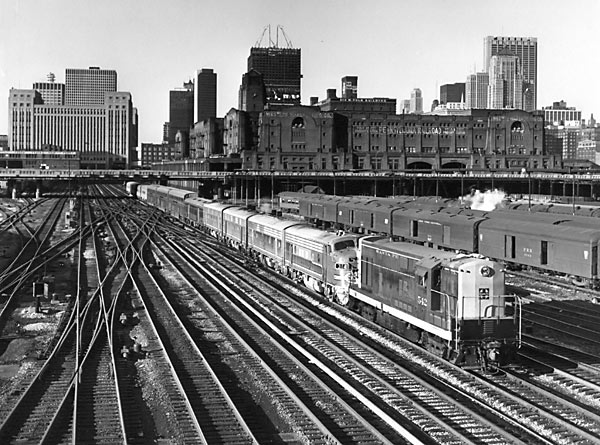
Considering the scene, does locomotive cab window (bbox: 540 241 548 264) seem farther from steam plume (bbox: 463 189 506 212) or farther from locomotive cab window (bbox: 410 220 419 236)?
steam plume (bbox: 463 189 506 212)

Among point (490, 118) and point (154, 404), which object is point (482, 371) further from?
point (490, 118)

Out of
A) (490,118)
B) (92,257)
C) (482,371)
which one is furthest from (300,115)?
(482,371)

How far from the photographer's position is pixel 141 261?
4488 centimetres

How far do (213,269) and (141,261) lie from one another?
5.20 meters

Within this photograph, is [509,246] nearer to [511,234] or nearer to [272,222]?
[511,234]

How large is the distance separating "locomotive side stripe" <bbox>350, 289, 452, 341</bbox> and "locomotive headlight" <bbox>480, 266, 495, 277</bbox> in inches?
69.7

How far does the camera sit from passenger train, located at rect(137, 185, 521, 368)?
1936 cm

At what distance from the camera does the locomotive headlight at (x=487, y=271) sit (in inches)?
758

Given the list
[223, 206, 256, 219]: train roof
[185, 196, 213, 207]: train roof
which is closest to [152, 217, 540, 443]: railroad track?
[223, 206, 256, 219]: train roof

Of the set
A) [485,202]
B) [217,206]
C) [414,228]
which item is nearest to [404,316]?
[414,228]

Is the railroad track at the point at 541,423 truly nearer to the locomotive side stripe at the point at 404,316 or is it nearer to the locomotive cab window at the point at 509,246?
the locomotive side stripe at the point at 404,316

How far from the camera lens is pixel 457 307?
19.3 m

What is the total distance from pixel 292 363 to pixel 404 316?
3715mm

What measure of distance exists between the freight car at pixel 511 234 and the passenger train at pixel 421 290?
1166cm
